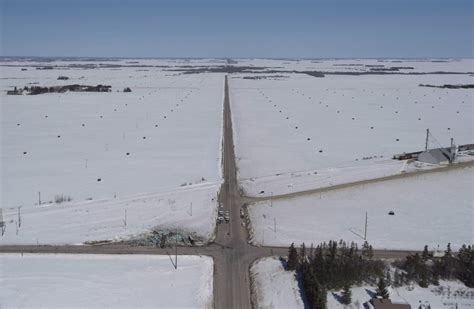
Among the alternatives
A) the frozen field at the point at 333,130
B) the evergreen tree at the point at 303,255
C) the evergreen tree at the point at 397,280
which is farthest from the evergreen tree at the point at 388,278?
the frozen field at the point at 333,130

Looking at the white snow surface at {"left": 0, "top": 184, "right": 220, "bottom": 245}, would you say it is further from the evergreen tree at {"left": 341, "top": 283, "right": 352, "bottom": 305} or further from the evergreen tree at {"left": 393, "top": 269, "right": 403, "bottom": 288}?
Result: the evergreen tree at {"left": 393, "top": 269, "right": 403, "bottom": 288}

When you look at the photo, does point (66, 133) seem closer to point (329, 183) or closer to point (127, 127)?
point (127, 127)

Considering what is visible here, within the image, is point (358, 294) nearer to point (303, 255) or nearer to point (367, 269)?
point (367, 269)

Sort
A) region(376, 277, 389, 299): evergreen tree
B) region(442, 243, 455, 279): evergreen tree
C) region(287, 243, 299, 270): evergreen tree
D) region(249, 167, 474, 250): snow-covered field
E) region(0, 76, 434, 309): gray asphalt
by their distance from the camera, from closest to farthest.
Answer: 1. region(376, 277, 389, 299): evergreen tree
2. region(0, 76, 434, 309): gray asphalt
3. region(442, 243, 455, 279): evergreen tree
4. region(287, 243, 299, 270): evergreen tree
5. region(249, 167, 474, 250): snow-covered field

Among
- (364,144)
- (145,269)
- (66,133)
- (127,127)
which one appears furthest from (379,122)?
(145,269)

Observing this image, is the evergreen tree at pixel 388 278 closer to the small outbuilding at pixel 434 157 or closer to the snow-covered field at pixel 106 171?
the snow-covered field at pixel 106 171

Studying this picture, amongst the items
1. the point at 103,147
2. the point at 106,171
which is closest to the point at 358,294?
the point at 106,171

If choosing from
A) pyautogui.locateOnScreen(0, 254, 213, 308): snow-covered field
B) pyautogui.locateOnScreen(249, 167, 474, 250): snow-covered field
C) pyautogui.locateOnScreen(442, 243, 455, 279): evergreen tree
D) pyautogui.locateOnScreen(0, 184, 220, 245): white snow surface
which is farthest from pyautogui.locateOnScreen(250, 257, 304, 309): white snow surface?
pyautogui.locateOnScreen(442, 243, 455, 279): evergreen tree
